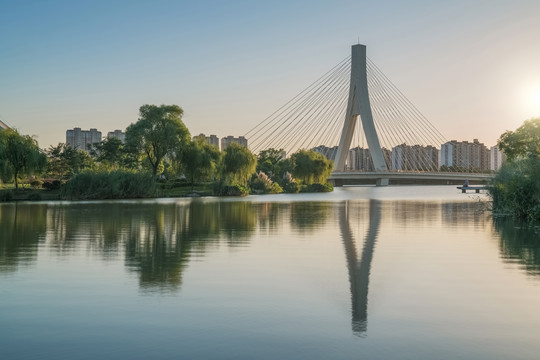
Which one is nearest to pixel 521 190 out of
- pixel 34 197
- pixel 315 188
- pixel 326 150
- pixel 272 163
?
pixel 34 197

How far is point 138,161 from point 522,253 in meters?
63.4

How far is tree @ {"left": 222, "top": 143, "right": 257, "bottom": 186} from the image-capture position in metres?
58.1

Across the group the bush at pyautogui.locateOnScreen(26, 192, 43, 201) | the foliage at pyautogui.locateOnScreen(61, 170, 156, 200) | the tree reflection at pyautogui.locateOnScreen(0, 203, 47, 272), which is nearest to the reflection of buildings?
the tree reflection at pyautogui.locateOnScreen(0, 203, 47, 272)

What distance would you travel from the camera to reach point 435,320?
6.85 metres

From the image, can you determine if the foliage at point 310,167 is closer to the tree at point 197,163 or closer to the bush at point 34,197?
the tree at point 197,163

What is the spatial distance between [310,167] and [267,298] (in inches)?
2584

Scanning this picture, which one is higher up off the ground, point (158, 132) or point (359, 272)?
point (158, 132)

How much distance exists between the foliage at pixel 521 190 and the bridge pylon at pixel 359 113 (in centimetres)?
4436

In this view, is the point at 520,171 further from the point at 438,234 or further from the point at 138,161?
the point at 138,161

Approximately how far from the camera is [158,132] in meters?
56.6

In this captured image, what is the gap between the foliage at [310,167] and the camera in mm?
73500

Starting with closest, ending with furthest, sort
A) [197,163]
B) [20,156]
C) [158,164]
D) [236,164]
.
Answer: [20,156] → [197,163] → [236,164] → [158,164]

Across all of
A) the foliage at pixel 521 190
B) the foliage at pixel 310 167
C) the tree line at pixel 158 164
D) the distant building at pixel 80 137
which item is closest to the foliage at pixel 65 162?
the tree line at pixel 158 164

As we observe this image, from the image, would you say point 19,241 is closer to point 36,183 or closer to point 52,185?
point 52,185
